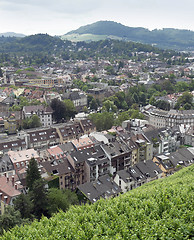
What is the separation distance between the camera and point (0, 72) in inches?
5773

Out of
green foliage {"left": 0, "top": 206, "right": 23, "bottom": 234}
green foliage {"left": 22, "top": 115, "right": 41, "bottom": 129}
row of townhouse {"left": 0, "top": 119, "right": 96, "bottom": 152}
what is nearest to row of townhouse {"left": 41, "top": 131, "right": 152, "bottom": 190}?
row of townhouse {"left": 0, "top": 119, "right": 96, "bottom": 152}

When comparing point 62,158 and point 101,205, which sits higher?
point 101,205

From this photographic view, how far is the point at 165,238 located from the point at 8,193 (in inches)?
956

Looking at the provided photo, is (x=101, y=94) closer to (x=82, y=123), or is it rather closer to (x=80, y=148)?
(x=82, y=123)

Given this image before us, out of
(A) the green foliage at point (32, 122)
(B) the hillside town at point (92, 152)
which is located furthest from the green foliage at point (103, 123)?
(A) the green foliage at point (32, 122)

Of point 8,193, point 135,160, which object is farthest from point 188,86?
point 8,193

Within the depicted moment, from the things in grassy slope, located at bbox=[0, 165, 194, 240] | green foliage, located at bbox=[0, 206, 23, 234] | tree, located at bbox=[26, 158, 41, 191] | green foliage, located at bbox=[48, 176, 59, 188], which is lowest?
green foliage, located at bbox=[48, 176, 59, 188]

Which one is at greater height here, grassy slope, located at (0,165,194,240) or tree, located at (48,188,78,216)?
grassy slope, located at (0,165,194,240)

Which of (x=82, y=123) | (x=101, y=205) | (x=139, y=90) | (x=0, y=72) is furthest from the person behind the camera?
(x=0, y=72)

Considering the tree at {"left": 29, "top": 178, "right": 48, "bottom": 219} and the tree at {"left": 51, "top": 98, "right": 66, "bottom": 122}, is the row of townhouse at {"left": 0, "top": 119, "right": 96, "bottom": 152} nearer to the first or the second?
the tree at {"left": 51, "top": 98, "right": 66, "bottom": 122}

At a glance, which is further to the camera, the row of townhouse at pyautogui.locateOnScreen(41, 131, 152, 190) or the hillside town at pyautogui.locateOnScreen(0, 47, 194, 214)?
the row of townhouse at pyautogui.locateOnScreen(41, 131, 152, 190)

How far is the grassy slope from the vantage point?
63.2 ft

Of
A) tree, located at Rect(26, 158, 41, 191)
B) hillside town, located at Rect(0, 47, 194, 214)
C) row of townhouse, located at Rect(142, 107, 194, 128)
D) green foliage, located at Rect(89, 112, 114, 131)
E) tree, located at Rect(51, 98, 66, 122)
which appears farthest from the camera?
tree, located at Rect(51, 98, 66, 122)

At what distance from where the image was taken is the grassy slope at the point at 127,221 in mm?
19266
